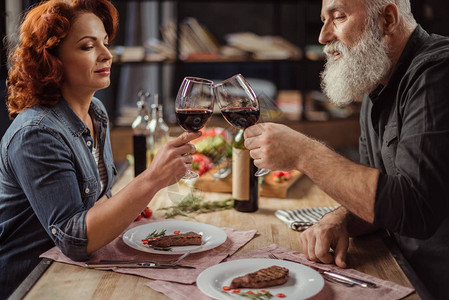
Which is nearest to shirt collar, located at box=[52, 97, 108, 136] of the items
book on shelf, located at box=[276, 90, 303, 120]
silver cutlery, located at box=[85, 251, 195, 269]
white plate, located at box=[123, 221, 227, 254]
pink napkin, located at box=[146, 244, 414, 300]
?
white plate, located at box=[123, 221, 227, 254]

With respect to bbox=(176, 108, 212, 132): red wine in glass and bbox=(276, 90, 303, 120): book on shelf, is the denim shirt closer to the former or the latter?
bbox=(176, 108, 212, 132): red wine in glass

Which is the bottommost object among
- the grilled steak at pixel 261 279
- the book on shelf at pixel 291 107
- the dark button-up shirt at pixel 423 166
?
the grilled steak at pixel 261 279

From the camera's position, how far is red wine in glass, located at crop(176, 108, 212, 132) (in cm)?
131

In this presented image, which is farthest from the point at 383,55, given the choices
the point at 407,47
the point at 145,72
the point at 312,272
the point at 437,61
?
the point at 145,72

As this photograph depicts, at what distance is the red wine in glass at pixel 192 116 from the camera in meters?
1.31

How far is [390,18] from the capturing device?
58.4 inches

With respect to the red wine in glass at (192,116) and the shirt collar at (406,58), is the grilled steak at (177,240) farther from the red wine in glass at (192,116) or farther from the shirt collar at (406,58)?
the shirt collar at (406,58)

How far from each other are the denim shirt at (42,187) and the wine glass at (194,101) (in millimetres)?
323

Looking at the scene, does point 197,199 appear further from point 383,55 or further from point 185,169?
point 383,55

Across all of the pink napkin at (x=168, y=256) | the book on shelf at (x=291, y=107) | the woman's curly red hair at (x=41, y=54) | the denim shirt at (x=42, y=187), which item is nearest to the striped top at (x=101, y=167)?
the denim shirt at (x=42, y=187)

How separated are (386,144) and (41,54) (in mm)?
1046

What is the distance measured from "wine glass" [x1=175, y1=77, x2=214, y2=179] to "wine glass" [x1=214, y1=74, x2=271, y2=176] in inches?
A: 1.0

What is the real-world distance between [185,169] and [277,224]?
0.43 meters

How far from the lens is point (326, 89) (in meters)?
1.72
